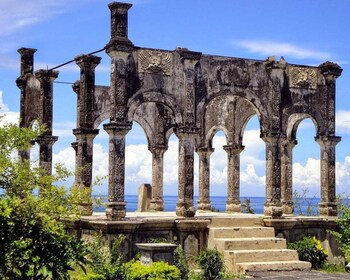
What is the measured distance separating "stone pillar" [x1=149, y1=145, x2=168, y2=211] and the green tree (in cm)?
1172

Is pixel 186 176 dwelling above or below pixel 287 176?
below

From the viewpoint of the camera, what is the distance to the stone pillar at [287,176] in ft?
77.4

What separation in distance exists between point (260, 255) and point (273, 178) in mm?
2681

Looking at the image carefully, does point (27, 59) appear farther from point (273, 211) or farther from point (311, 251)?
point (311, 251)

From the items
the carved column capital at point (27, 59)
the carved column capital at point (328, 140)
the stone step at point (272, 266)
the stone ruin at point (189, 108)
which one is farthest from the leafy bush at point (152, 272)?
the carved column capital at point (27, 59)

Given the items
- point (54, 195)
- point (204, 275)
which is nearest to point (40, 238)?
point (54, 195)

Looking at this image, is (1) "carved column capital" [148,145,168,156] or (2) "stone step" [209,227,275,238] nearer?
(2) "stone step" [209,227,275,238]

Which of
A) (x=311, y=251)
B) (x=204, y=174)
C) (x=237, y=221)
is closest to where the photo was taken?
(x=311, y=251)

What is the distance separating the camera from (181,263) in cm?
1717

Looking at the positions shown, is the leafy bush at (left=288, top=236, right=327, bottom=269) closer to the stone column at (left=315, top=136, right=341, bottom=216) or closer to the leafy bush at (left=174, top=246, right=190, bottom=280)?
the stone column at (left=315, top=136, right=341, bottom=216)

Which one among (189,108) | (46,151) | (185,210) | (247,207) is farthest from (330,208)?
(46,151)

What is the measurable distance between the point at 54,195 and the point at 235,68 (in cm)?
875

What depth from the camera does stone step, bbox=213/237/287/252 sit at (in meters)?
18.9

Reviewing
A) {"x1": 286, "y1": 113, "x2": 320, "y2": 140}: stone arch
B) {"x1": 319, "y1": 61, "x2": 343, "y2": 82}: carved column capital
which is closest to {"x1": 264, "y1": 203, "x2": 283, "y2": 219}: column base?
{"x1": 286, "y1": 113, "x2": 320, "y2": 140}: stone arch
